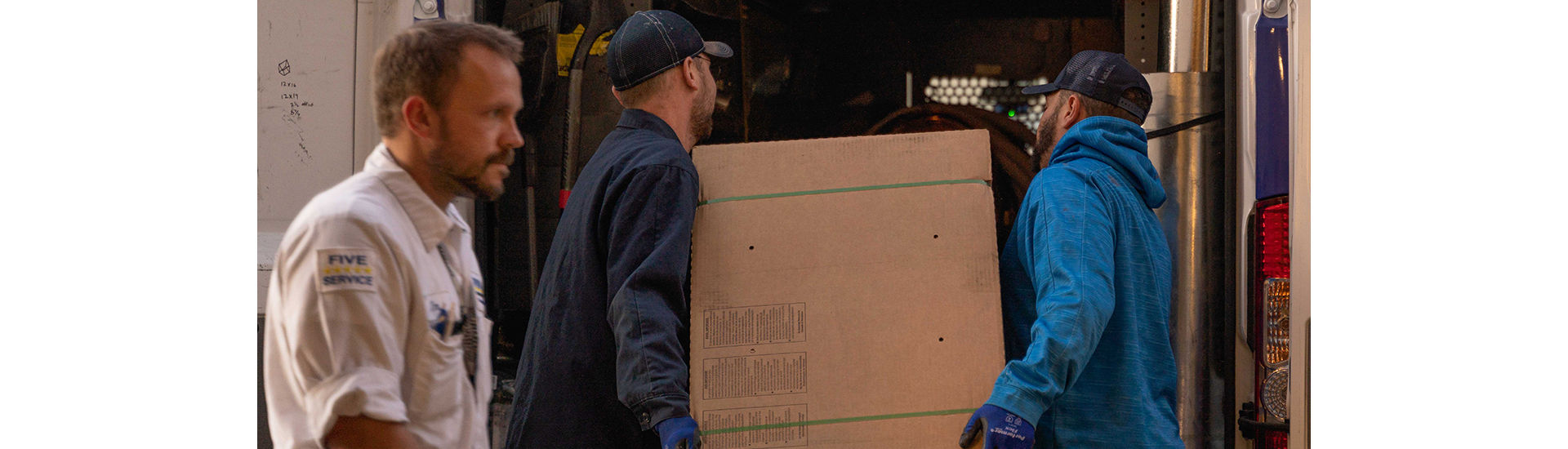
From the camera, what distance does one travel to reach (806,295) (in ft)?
6.46

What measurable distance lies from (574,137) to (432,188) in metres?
0.64

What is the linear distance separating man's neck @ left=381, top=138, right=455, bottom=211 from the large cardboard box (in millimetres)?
459

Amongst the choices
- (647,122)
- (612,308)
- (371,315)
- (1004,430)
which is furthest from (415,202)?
(1004,430)

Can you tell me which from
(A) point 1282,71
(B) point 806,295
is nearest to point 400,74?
(B) point 806,295

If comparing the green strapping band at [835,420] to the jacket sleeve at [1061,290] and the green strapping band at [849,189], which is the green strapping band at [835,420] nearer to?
the jacket sleeve at [1061,290]

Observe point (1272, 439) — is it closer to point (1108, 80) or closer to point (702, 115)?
point (1108, 80)

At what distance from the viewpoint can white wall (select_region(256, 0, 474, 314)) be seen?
6.15 feet

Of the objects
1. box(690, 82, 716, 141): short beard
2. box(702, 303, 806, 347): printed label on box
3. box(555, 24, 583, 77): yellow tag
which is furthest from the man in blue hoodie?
box(555, 24, 583, 77): yellow tag

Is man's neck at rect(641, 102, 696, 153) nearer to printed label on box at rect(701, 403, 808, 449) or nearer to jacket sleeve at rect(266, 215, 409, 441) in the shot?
printed label on box at rect(701, 403, 808, 449)

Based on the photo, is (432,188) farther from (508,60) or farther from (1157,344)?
(1157,344)

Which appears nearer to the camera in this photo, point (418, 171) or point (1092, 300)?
point (418, 171)

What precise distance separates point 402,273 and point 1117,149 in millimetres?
1272

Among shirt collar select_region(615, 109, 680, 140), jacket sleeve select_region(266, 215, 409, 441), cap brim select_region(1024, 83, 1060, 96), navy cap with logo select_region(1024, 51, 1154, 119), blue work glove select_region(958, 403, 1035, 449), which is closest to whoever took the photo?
jacket sleeve select_region(266, 215, 409, 441)

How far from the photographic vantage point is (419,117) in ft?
5.63
